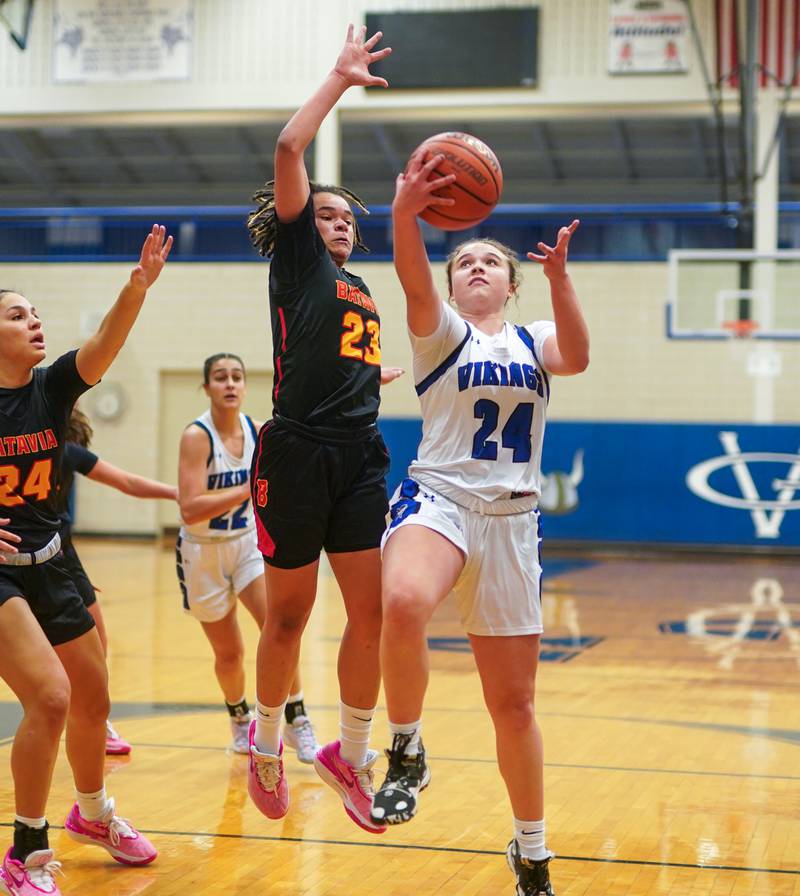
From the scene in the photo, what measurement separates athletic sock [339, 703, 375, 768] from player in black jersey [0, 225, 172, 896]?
727 mm

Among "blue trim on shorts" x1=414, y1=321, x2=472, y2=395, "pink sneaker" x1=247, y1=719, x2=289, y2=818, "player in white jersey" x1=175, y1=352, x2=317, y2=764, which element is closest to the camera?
"blue trim on shorts" x1=414, y1=321, x2=472, y2=395

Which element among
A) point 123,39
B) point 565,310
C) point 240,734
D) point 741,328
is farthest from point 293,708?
point 123,39

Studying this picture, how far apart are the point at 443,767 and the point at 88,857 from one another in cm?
176

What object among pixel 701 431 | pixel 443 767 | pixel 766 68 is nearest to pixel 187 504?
pixel 443 767

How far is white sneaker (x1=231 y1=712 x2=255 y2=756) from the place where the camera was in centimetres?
582

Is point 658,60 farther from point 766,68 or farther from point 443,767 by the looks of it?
point 443,767

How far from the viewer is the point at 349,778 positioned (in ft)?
13.6

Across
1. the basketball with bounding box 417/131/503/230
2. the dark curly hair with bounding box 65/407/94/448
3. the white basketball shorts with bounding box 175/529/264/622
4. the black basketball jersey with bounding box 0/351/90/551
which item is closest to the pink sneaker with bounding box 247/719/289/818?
the black basketball jersey with bounding box 0/351/90/551

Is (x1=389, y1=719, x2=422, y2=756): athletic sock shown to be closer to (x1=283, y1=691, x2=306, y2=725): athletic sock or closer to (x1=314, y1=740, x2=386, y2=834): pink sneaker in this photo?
(x1=314, y1=740, x2=386, y2=834): pink sneaker

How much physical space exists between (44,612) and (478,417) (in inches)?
57.0

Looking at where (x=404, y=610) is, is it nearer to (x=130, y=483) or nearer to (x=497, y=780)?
(x=497, y=780)

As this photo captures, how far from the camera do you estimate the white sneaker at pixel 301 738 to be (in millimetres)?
5555

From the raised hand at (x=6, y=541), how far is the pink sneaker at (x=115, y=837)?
100 cm

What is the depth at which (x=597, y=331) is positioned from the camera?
17.1m
